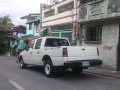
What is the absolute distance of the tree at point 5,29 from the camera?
1522 inches

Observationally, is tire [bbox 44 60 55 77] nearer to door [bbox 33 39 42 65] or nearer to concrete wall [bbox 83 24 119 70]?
door [bbox 33 39 42 65]

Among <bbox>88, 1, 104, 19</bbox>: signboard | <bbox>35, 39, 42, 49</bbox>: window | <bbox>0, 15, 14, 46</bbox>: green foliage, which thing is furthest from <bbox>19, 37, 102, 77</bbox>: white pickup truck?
<bbox>0, 15, 14, 46</bbox>: green foliage

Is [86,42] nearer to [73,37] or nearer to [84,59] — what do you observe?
[73,37]

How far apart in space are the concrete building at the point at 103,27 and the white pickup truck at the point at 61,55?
2815mm

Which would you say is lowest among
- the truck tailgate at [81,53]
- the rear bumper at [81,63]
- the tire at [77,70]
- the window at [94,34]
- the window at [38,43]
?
the tire at [77,70]

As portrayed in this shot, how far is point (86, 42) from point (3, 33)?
76.0ft

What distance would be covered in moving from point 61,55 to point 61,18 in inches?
439

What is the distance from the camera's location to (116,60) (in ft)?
48.9

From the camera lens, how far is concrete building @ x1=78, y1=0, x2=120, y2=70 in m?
14.9

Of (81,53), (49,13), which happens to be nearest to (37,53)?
(81,53)

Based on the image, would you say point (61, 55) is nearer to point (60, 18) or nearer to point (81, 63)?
point (81, 63)

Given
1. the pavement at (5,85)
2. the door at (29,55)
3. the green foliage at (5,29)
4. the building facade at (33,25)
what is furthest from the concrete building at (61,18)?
the green foliage at (5,29)

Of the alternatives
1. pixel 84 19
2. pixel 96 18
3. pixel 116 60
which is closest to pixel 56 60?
pixel 116 60

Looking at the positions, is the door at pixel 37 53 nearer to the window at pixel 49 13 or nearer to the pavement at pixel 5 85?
the pavement at pixel 5 85
